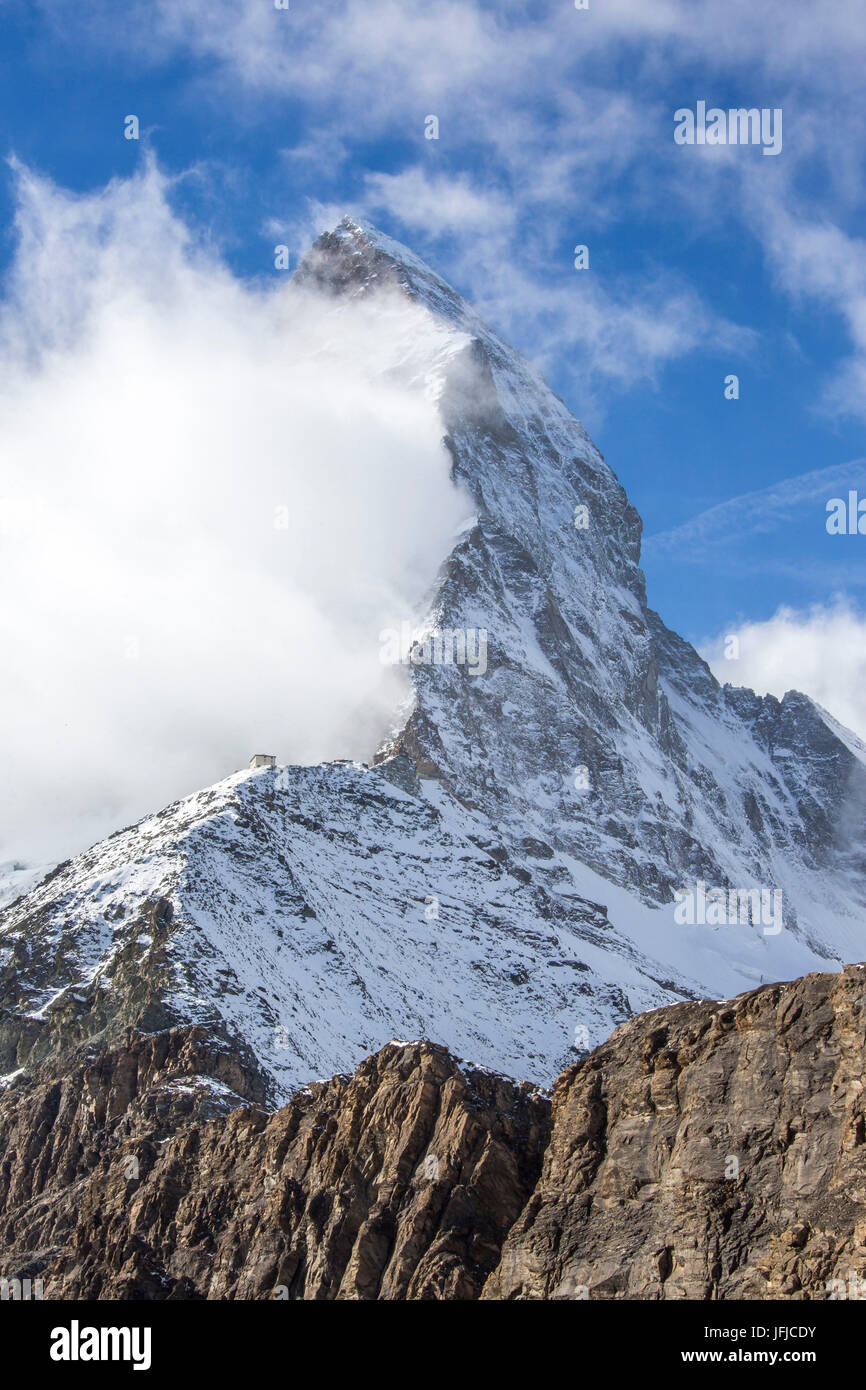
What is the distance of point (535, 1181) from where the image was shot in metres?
87.7

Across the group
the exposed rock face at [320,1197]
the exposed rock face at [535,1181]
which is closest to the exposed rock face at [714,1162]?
the exposed rock face at [535,1181]

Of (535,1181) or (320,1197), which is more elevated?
(320,1197)

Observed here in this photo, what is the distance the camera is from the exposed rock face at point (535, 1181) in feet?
217

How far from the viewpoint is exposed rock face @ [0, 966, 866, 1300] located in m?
Answer: 66.1

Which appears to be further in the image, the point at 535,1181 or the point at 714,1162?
the point at 535,1181

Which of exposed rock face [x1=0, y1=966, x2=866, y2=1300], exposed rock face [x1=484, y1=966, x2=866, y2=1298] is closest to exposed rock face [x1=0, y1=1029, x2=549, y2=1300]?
exposed rock face [x1=0, y1=966, x2=866, y2=1300]

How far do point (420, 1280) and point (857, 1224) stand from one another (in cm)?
2728

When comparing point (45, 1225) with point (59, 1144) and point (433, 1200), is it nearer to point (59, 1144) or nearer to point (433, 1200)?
point (59, 1144)

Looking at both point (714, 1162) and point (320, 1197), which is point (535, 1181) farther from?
point (714, 1162)

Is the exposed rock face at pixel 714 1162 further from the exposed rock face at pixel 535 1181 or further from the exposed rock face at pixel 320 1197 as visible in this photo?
the exposed rock face at pixel 320 1197

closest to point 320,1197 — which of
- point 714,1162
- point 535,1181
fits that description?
point 535,1181

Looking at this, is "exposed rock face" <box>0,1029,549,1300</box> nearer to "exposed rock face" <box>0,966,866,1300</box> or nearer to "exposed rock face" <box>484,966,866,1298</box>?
"exposed rock face" <box>0,966,866,1300</box>

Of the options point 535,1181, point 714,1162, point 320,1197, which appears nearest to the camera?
point 714,1162
